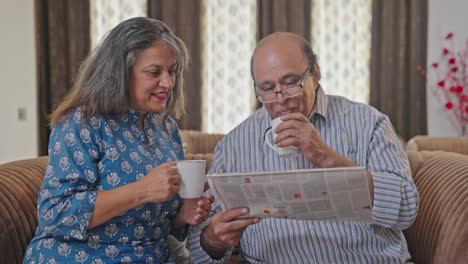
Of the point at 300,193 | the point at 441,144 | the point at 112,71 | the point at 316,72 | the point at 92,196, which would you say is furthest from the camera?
the point at 441,144

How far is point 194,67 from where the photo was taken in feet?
17.0

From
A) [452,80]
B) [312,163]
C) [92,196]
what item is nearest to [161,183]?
[92,196]

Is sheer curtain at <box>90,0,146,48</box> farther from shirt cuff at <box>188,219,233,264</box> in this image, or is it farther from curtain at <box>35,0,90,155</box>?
shirt cuff at <box>188,219,233,264</box>

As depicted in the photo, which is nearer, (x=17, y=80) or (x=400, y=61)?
(x=17, y=80)

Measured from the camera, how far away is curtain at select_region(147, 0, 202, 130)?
5.11m

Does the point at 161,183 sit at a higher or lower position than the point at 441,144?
higher

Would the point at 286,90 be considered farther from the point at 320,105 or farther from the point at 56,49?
the point at 56,49

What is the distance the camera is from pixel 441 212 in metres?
1.58

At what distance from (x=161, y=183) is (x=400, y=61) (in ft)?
13.9

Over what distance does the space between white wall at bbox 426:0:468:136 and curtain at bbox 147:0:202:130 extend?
2242 millimetres

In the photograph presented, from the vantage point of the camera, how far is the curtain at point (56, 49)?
197 inches

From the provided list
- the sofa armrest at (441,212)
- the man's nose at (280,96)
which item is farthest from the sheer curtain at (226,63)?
the man's nose at (280,96)

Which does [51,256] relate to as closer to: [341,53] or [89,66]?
[89,66]

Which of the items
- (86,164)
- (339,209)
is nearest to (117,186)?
(86,164)
